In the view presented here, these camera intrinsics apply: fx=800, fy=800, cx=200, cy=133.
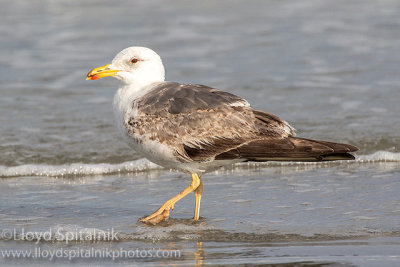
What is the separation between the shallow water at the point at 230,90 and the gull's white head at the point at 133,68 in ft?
4.06

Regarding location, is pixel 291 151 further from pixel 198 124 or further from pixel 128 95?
pixel 128 95

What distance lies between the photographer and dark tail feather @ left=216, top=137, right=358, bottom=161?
269 inches

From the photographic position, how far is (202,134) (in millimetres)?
7074

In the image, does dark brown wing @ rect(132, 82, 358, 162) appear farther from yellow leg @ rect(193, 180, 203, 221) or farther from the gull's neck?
yellow leg @ rect(193, 180, 203, 221)

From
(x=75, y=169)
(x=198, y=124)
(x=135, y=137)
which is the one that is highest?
(x=198, y=124)

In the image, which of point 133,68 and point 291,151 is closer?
point 291,151

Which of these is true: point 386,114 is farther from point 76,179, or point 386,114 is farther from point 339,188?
point 76,179

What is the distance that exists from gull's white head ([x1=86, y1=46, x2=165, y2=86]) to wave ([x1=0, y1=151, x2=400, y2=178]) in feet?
5.99

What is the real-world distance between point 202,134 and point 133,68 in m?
1.11

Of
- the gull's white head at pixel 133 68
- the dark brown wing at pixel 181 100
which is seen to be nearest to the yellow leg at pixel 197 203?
the dark brown wing at pixel 181 100

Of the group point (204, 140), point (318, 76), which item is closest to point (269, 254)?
point (204, 140)

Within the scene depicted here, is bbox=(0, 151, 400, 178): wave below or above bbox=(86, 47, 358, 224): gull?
below

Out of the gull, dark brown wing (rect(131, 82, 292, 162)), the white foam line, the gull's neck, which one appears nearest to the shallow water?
the white foam line

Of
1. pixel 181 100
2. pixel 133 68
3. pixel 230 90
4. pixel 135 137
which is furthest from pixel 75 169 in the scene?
pixel 230 90
